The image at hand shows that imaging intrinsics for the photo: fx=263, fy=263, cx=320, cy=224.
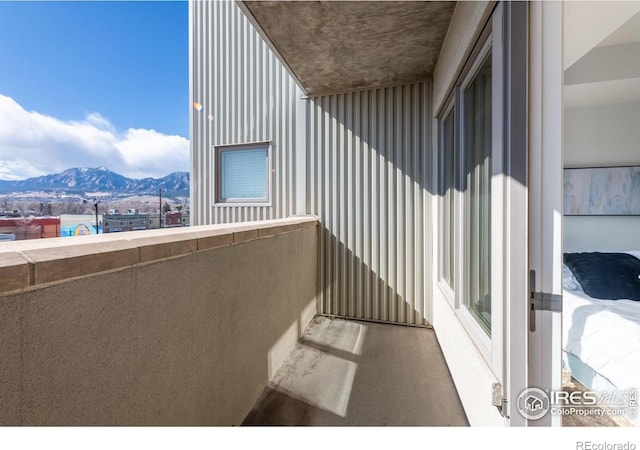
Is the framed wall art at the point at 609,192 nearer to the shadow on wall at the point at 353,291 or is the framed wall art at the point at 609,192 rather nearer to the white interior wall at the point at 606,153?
the white interior wall at the point at 606,153

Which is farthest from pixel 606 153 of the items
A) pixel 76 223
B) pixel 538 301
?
pixel 76 223

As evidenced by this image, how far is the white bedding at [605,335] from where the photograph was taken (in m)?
1.36

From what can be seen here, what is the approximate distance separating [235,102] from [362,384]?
156 inches

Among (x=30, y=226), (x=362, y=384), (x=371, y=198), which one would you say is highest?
(x=371, y=198)

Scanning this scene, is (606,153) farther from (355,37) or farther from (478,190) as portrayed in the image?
(355,37)

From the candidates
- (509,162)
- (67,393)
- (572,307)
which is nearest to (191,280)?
(67,393)

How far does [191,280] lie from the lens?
116 cm

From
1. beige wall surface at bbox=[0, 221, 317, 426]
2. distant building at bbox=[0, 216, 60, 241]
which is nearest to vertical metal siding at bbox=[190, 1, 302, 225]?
beige wall surface at bbox=[0, 221, 317, 426]

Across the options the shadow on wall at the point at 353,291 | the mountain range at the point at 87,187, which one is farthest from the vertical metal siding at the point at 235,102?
the shadow on wall at the point at 353,291

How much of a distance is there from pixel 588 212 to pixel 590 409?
157 cm

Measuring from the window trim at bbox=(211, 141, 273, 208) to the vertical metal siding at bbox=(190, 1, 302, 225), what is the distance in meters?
0.05

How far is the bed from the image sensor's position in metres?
1.36

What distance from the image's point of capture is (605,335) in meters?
1.57
